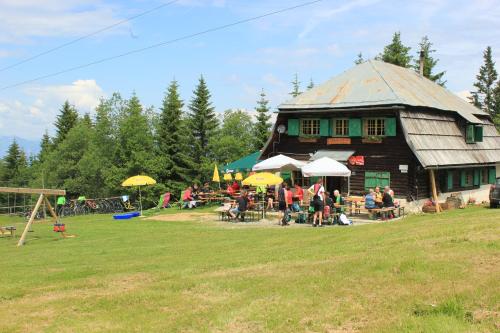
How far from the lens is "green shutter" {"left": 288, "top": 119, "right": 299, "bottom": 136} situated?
Answer: 1165 inches

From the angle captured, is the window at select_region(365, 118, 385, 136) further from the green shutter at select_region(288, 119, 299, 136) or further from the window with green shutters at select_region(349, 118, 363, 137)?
the green shutter at select_region(288, 119, 299, 136)

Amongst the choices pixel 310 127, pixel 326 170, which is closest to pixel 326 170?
pixel 326 170

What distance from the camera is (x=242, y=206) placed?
74.7ft

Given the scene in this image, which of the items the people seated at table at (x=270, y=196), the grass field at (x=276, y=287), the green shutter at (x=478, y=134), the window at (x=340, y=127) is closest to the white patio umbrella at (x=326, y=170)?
the people seated at table at (x=270, y=196)

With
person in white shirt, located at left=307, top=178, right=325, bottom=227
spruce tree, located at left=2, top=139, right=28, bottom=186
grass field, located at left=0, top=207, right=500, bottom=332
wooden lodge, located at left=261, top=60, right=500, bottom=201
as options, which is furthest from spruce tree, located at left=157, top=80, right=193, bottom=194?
spruce tree, located at left=2, top=139, right=28, bottom=186

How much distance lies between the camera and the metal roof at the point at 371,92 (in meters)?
26.5

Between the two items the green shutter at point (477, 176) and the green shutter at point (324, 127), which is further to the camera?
the green shutter at point (477, 176)

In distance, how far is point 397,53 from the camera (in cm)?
5200

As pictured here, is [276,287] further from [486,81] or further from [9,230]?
[486,81]

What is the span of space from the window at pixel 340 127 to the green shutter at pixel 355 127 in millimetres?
598

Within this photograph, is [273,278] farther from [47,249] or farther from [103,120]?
[103,120]

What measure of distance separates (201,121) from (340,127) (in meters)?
19.2

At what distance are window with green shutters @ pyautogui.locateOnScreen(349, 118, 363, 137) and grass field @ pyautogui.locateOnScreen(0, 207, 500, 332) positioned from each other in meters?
12.8

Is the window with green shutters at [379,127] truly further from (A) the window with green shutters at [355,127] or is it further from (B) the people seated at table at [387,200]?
(B) the people seated at table at [387,200]
